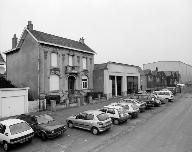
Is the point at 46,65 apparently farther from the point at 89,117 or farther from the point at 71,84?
the point at 89,117

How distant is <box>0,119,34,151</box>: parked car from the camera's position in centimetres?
1187

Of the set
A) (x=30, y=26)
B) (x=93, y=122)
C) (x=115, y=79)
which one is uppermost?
(x=30, y=26)

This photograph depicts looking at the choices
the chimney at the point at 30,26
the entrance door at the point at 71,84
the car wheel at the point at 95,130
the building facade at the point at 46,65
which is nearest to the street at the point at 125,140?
the car wheel at the point at 95,130

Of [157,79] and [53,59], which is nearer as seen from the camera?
[53,59]

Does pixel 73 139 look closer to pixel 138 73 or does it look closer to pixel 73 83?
pixel 73 83

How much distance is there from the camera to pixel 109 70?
122 ft

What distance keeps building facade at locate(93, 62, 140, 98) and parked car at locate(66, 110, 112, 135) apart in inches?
793

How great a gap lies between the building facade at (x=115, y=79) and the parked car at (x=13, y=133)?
23.7m

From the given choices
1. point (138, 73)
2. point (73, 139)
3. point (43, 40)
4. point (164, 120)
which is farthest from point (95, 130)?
point (138, 73)

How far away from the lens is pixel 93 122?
14.8 m

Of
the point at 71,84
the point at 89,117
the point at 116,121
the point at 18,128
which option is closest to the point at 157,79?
the point at 71,84

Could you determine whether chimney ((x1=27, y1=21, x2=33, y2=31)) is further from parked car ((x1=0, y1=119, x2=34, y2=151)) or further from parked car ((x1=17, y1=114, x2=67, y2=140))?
parked car ((x1=0, y1=119, x2=34, y2=151))

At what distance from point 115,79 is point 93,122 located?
26.1 meters

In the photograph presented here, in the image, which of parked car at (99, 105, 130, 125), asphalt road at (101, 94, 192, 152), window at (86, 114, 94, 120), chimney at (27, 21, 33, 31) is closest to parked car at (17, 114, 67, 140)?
window at (86, 114, 94, 120)
